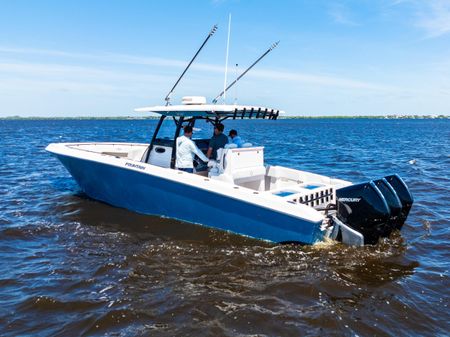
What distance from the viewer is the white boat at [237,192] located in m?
6.49

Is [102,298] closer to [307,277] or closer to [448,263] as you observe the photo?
[307,277]

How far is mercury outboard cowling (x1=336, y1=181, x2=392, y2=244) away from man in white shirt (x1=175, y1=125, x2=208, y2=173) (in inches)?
117

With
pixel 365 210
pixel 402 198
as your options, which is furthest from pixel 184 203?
pixel 402 198

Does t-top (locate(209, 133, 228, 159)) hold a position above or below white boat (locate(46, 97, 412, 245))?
above

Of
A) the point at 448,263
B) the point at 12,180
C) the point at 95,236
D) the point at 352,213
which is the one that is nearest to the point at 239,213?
A: the point at 352,213

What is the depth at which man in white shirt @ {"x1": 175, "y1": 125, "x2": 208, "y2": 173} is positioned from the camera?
812 centimetres

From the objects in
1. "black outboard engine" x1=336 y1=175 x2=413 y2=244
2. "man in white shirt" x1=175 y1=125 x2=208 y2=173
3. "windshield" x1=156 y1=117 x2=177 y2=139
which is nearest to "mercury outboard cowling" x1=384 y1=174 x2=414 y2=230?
"black outboard engine" x1=336 y1=175 x2=413 y2=244

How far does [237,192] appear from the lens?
6914 millimetres

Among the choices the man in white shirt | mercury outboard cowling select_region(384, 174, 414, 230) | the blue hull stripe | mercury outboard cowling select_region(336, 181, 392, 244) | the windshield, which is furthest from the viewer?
the windshield

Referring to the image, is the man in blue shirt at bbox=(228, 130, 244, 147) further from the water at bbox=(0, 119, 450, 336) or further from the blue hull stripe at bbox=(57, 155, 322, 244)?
the water at bbox=(0, 119, 450, 336)

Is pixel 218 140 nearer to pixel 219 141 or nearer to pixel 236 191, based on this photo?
pixel 219 141

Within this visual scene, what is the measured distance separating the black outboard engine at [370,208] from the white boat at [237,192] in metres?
0.02

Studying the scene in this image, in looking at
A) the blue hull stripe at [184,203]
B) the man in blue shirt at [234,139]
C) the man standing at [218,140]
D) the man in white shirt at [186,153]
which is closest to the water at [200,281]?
the blue hull stripe at [184,203]

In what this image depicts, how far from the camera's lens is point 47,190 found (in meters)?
11.6
